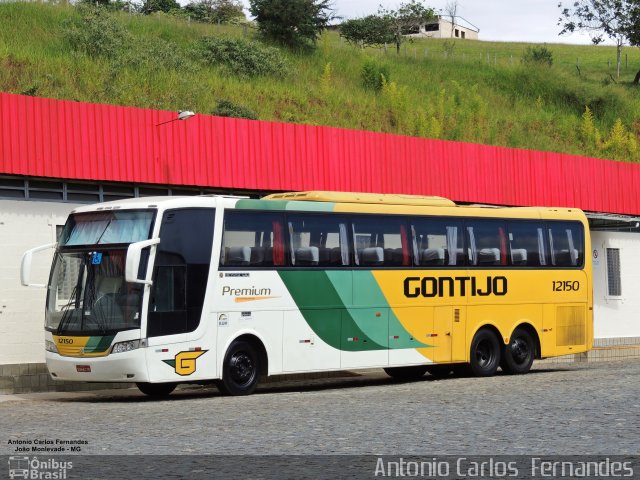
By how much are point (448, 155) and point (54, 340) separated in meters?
15.0

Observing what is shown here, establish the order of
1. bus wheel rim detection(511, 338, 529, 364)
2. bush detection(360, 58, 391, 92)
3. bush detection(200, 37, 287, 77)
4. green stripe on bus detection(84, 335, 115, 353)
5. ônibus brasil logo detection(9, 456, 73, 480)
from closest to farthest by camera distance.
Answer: ônibus brasil logo detection(9, 456, 73, 480) < green stripe on bus detection(84, 335, 115, 353) < bus wheel rim detection(511, 338, 529, 364) < bush detection(200, 37, 287, 77) < bush detection(360, 58, 391, 92)

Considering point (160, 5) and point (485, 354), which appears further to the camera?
point (160, 5)

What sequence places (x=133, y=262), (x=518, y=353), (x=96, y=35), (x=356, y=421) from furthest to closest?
(x=96, y=35), (x=518, y=353), (x=133, y=262), (x=356, y=421)

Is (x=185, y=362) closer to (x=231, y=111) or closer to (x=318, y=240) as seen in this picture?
(x=318, y=240)

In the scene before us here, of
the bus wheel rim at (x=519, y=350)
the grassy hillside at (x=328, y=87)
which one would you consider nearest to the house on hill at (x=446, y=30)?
the grassy hillside at (x=328, y=87)

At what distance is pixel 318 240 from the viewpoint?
20.6 metres

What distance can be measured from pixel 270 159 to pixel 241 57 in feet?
85.5

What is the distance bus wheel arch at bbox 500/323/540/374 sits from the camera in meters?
24.2

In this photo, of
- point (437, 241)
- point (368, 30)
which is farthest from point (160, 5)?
point (437, 241)

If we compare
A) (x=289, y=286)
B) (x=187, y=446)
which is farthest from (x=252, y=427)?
(x=289, y=286)

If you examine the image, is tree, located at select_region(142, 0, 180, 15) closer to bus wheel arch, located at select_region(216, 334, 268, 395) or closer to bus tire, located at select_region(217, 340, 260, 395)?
bus wheel arch, located at select_region(216, 334, 268, 395)

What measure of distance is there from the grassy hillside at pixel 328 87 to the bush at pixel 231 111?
1.43 m

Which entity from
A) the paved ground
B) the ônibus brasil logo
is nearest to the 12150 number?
the paved ground

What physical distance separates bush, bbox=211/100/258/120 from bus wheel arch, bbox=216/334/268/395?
1820cm
